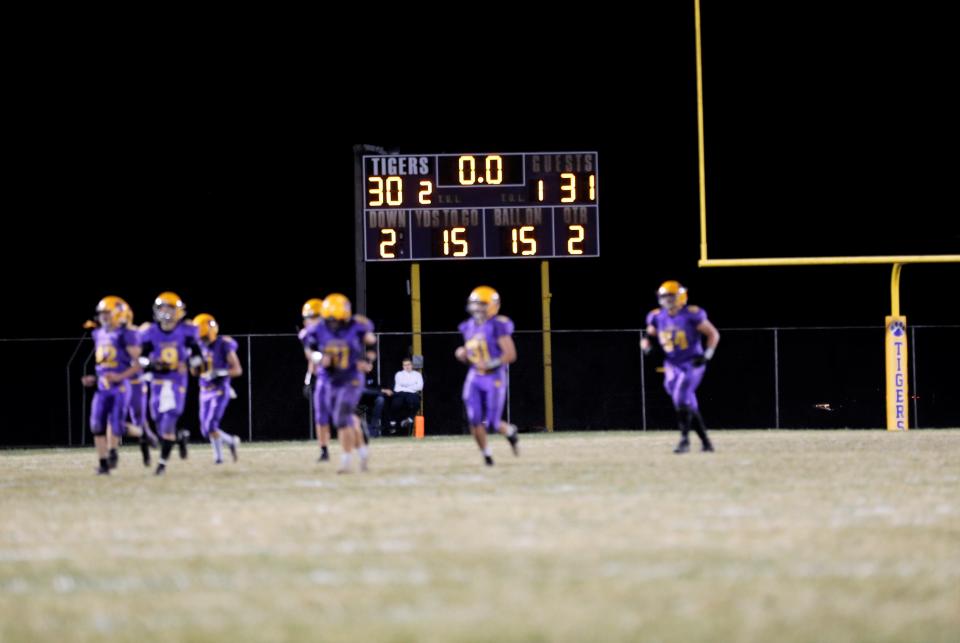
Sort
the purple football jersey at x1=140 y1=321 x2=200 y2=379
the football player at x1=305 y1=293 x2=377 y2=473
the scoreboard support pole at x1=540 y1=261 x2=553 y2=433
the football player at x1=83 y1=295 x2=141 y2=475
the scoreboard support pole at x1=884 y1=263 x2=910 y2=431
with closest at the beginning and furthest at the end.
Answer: the football player at x1=305 y1=293 x2=377 y2=473
the football player at x1=83 y1=295 x2=141 y2=475
the purple football jersey at x1=140 y1=321 x2=200 y2=379
the scoreboard support pole at x1=884 y1=263 x2=910 y2=431
the scoreboard support pole at x1=540 y1=261 x2=553 y2=433

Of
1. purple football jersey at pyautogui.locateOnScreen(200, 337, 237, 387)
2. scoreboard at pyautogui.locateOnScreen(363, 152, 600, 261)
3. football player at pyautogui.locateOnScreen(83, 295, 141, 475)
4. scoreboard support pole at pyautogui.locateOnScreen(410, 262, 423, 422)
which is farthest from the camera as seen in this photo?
scoreboard support pole at pyautogui.locateOnScreen(410, 262, 423, 422)

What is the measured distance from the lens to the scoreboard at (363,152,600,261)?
82.9ft

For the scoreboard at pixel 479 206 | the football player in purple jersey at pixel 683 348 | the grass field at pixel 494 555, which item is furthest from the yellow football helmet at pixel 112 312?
the scoreboard at pixel 479 206

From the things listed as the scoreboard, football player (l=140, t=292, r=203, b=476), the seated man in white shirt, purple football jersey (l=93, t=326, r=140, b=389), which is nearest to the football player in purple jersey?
football player (l=140, t=292, r=203, b=476)

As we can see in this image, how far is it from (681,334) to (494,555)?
934cm

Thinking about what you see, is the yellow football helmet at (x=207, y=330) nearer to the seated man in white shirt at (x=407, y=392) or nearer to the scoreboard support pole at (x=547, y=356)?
the seated man in white shirt at (x=407, y=392)

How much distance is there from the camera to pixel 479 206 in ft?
83.0

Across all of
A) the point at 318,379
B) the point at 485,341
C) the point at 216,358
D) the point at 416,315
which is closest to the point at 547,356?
the point at 416,315

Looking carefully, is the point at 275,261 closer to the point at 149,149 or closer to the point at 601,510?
the point at 149,149

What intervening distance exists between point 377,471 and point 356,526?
5356mm

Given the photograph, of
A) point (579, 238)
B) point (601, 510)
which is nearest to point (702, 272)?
point (579, 238)

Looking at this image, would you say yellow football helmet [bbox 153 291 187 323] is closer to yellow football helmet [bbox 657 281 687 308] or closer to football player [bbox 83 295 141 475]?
football player [bbox 83 295 141 475]

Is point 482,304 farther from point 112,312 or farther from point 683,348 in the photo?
point 112,312

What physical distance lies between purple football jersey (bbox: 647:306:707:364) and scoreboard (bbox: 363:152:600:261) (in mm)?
7573
